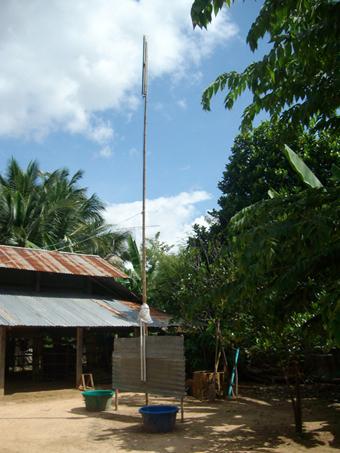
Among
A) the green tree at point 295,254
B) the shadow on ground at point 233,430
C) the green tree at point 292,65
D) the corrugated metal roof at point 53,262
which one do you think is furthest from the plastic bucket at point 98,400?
the green tree at point 292,65

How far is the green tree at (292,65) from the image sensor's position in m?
3.64

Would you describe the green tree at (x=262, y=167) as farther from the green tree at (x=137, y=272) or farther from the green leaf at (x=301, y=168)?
the green leaf at (x=301, y=168)

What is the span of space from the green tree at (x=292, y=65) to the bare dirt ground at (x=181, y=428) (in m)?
5.43

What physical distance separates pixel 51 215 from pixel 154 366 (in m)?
16.4

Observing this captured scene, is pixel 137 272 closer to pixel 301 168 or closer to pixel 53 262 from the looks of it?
pixel 53 262

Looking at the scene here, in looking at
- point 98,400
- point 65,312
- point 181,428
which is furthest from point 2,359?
point 181,428

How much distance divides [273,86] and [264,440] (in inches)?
242

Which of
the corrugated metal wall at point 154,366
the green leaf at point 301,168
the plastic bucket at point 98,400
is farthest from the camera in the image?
the plastic bucket at point 98,400

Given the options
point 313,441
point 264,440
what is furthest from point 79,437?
point 313,441

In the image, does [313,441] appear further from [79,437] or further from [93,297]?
[93,297]

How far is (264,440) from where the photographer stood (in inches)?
326

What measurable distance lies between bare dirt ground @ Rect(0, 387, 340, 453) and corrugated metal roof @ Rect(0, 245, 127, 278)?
15.5 ft

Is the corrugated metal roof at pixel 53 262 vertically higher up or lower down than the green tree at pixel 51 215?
lower down

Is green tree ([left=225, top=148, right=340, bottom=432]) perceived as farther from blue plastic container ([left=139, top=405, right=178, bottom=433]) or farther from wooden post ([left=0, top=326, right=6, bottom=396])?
wooden post ([left=0, top=326, right=6, bottom=396])
